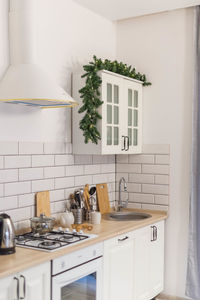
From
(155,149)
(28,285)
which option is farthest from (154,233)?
(28,285)

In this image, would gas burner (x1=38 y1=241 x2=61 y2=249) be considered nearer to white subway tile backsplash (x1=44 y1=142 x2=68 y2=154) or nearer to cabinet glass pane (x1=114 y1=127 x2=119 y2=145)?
white subway tile backsplash (x1=44 y1=142 x2=68 y2=154)

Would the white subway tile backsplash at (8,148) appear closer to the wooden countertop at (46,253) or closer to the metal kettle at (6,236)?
the metal kettle at (6,236)

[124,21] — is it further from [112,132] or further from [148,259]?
[148,259]

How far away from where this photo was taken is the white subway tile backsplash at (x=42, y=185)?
3.23m

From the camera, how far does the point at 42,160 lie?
330 cm

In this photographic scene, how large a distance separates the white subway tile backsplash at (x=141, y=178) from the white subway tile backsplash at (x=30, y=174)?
3.97ft

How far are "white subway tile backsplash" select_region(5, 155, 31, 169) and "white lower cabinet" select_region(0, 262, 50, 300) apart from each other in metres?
0.84

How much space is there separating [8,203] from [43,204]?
369 millimetres

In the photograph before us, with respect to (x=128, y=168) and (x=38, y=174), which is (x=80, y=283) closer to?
(x=38, y=174)

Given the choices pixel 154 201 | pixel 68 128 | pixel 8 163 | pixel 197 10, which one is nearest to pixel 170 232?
pixel 154 201

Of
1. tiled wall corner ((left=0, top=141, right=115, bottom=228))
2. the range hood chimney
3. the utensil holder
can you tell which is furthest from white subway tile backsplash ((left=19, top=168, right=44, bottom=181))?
the range hood chimney

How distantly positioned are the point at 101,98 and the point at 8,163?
1.02m

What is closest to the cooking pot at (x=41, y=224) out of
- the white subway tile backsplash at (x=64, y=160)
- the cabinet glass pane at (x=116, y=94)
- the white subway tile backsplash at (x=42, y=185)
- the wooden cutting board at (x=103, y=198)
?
the white subway tile backsplash at (x=42, y=185)

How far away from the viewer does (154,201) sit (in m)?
4.09
